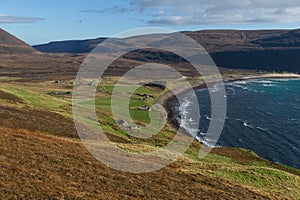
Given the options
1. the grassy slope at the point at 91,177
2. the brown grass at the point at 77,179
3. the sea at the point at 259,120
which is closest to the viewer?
the brown grass at the point at 77,179

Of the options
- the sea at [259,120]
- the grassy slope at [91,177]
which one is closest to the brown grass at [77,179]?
the grassy slope at [91,177]

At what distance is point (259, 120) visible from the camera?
331ft

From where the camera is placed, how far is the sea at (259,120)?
72.9 m

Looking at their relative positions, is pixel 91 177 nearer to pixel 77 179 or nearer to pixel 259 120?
pixel 77 179

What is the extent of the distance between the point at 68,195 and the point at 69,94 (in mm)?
97292

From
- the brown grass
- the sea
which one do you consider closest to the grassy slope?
the brown grass

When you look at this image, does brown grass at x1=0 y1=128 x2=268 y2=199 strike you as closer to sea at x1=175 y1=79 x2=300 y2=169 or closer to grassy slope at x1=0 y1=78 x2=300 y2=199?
grassy slope at x1=0 y1=78 x2=300 y2=199

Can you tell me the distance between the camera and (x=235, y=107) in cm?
12262

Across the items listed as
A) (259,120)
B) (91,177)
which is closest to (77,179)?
(91,177)

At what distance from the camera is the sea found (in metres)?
72.9

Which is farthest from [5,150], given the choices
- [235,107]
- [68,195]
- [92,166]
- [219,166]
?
[235,107]

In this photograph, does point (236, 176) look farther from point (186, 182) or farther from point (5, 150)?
point (5, 150)

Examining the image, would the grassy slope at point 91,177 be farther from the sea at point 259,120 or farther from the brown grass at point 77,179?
the sea at point 259,120

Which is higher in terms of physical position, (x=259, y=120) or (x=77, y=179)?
(x=77, y=179)
